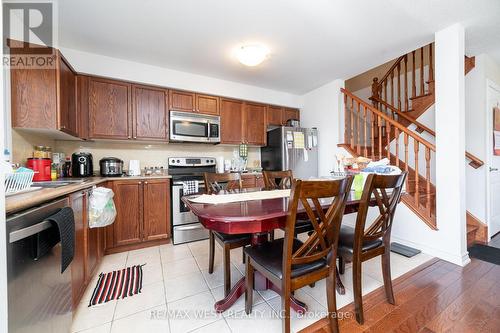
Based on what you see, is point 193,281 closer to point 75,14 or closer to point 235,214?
point 235,214

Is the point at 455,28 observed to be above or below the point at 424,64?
below

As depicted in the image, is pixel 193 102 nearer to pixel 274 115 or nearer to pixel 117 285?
pixel 274 115

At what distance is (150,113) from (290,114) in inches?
97.0

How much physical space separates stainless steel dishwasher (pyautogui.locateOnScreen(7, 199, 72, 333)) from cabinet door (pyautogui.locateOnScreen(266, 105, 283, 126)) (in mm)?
3172

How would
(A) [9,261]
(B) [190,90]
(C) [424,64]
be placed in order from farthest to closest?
(C) [424,64]
(B) [190,90]
(A) [9,261]

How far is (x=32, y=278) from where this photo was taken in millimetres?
850

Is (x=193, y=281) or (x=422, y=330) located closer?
(x=422, y=330)

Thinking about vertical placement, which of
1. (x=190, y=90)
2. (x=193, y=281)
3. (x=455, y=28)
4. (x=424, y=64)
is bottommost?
(x=193, y=281)

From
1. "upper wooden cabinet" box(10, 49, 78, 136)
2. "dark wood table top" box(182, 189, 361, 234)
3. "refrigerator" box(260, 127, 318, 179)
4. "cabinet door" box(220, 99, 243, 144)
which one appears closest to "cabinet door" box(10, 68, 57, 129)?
"upper wooden cabinet" box(10, 49, 78, 136)

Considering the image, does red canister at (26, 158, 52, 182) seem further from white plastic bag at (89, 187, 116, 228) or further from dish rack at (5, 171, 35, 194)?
dish rack at (5, 171, 35, 194)

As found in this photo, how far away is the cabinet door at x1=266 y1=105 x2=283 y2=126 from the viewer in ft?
12.3

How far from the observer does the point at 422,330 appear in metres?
1.28

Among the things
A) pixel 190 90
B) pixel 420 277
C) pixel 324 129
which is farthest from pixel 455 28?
pixel 190 90

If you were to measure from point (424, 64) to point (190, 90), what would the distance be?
3939mm
